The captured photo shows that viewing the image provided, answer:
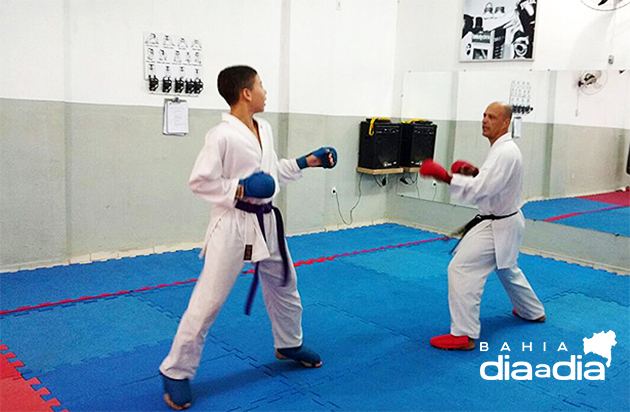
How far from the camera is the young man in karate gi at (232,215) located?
2.44 metres

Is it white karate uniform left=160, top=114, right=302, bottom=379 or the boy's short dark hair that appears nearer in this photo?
white karate uniform left=160, top=114, right=302, bottom=379

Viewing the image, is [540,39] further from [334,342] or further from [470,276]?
[334,342]

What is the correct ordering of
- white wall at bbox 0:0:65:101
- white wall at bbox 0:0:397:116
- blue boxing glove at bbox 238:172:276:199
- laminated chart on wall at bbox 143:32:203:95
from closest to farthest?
blue boxing glove at bbox 238:172:276:199, white wall at bbox 0:0:65:101, white wall at bbox 0:0:397:116, laminated chart on wall at bbox 143:32:203:95

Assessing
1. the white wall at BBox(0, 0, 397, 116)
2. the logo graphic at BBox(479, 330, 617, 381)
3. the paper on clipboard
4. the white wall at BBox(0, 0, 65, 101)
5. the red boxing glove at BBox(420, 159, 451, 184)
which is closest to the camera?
the logo graphic at BBox(479, 330, 617, 381)

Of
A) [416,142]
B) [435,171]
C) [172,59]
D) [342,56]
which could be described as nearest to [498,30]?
[416,142]

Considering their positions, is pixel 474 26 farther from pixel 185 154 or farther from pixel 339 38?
pixel 185 154

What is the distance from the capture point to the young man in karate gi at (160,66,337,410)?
2.44 metres

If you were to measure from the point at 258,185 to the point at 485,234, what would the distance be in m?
1.59

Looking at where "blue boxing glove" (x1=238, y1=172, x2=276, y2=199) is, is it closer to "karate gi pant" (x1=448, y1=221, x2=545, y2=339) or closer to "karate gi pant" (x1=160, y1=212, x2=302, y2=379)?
"karate gi pant" (x1=160, y1=212, x2=302, y2=379)

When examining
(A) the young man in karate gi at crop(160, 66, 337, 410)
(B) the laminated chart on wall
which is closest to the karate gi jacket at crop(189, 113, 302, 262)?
(A) the young man in karate gi at crop(160, 66, 337, 410)

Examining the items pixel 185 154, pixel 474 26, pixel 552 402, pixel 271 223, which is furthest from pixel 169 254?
pixel 474 26

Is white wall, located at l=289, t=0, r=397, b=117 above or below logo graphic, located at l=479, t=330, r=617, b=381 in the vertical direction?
above

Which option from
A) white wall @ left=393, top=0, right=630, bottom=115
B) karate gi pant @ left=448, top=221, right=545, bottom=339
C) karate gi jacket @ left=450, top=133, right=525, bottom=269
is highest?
white wall @ left=393, top=0, right=630, bottom=115

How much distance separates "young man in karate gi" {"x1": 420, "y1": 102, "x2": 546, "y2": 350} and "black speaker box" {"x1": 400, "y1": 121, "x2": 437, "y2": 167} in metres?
3.21
